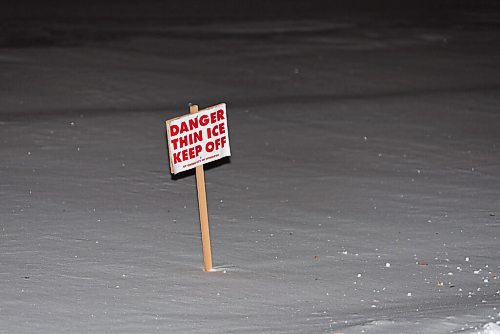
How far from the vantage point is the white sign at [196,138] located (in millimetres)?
5035

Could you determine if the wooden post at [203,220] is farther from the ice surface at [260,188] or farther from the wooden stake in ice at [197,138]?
the ice surface at [260,188]

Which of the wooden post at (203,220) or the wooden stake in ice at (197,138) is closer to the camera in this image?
the wooden stake in ice at (197,138)

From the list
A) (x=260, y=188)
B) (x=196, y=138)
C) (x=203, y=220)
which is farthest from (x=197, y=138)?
(x=260, y=188)

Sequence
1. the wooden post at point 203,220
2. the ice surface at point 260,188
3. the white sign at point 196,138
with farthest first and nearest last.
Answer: the wooden post at point 203,220 < the white sign at point 196,138 < the ice surface at point 260,188

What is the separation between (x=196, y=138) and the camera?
5102mm

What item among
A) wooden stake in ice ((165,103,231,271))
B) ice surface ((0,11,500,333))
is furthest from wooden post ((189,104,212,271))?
ice surface ((0,11,500,333))

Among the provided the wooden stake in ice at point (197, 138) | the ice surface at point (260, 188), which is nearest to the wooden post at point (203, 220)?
the wooden stake in ice at point (197, 138)

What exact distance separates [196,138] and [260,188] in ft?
6.40

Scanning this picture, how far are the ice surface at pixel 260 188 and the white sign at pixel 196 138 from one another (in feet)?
1.98

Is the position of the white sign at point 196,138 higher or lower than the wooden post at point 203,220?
higher

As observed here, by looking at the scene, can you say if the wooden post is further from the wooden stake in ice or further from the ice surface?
the ice surface

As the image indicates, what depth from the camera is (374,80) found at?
10375mm

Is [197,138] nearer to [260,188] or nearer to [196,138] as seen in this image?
[196,138]

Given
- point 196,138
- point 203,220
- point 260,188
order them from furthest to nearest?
point 260,188, point 203,220, point 196,138
